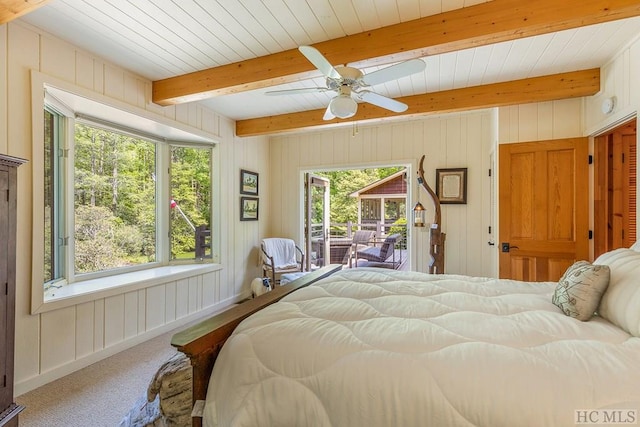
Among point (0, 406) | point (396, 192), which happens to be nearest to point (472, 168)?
point (0, 406)

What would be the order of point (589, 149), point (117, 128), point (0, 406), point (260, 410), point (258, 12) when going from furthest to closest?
point (117, 128), point (589, 149), point (258, 12), point (0, 406), point (260, 410)

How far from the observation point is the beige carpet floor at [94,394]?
1.87 metres

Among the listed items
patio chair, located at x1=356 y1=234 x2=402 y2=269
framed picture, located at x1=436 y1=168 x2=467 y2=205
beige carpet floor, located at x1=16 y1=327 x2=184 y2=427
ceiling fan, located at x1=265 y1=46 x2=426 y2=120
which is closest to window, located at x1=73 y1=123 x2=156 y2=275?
beige carpet floor, located at x1=16 y1=327 x2=184 y2=427

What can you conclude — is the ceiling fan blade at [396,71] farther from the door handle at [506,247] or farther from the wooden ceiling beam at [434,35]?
the door handle at [506,247]

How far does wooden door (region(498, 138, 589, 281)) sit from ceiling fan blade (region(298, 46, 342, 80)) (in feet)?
7.64

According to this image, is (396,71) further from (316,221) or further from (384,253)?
(384,253)

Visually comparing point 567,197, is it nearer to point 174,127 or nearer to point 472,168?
point 472,168

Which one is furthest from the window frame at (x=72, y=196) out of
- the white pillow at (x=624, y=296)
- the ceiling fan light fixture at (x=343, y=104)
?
the white pillow at (x=624, y=296)

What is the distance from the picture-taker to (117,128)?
3215mm

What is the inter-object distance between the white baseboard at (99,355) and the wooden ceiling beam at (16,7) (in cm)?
238

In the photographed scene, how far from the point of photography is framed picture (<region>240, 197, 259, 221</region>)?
14.5 feet

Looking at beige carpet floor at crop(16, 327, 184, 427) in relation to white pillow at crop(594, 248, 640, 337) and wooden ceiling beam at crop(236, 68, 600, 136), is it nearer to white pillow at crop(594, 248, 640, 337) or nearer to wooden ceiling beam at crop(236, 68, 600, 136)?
white pillow at crop(594, 248, 640, 337)

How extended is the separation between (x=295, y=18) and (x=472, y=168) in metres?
3.00

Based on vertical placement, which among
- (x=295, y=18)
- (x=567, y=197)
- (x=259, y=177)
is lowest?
(x=567, y=197)
